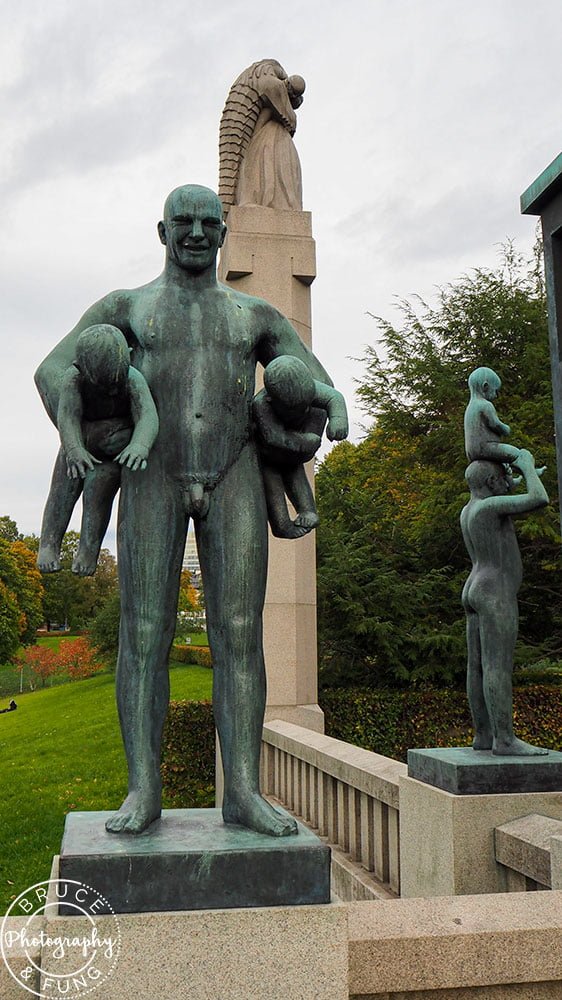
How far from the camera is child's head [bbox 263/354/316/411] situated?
10.4 feet

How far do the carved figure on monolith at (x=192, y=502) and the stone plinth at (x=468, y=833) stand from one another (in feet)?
7.76

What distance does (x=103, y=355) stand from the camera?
3.03 m

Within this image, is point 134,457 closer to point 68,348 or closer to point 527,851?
point 68,348

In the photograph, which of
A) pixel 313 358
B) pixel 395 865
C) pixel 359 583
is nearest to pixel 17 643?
pixel 359 583

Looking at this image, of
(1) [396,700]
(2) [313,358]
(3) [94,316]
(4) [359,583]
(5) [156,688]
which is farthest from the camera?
(4) [359,583]

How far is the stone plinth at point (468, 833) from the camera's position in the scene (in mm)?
5117

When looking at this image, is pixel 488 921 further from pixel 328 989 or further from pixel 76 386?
pixel 76 386

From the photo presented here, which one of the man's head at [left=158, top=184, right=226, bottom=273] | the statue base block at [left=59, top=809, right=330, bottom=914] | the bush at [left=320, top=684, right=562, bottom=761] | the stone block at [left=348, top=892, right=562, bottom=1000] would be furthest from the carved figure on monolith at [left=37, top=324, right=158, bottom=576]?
the bush at [left=320, top=684, right=562, bottom=761]

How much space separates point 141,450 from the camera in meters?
3.04

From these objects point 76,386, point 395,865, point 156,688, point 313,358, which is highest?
point 313,358

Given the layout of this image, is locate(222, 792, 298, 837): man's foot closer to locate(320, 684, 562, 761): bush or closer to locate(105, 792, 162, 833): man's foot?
locate(105, 792, 162, 833): man's foot

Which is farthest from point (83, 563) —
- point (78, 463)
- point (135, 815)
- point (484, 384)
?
point (484, 384)

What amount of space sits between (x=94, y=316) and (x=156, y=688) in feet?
4.65

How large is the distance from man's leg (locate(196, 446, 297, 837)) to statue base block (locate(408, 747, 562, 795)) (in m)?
2.38
